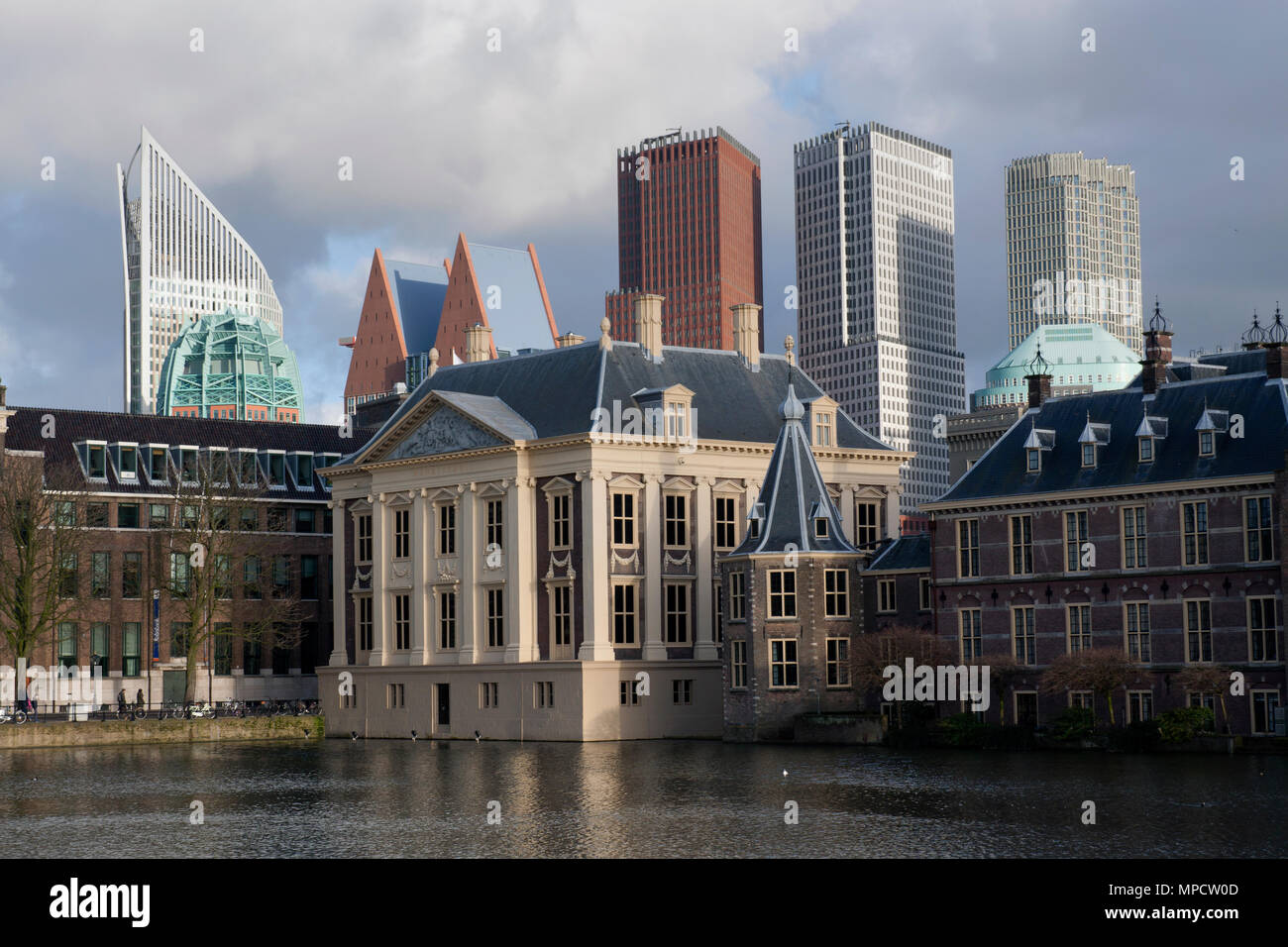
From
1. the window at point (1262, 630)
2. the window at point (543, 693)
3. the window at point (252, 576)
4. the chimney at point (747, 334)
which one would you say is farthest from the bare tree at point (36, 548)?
the window at point (1262, 630)

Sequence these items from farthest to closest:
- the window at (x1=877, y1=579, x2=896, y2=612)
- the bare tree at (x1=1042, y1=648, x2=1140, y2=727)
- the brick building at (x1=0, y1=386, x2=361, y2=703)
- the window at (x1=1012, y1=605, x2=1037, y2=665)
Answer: the brick building at (x1=0, y1=386, x2=361, y2=703) < the window at (x1=877, y1=579, x2=896, y2=612) < the window at (x1=1012, y1=605, x2=1037, y2=665) < the bare tree at (x1=1042, y1=648, x2=1140, y2=727)

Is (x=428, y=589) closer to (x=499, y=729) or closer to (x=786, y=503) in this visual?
(x=499, y=729)

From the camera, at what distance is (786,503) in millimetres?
79562

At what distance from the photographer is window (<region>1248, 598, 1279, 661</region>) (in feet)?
216

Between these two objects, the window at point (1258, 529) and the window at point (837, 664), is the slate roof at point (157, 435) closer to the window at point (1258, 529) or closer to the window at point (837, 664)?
the window at point (837, 664)

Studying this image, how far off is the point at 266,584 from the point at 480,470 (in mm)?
20095

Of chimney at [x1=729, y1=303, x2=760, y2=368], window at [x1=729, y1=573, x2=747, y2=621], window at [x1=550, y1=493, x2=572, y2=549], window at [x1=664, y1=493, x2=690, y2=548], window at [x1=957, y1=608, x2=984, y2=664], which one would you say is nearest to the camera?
window at [x1=957, y1=608, x2=984, y2=664]

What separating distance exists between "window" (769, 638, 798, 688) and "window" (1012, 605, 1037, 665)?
28.9ft

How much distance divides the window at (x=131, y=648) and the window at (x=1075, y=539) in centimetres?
5229

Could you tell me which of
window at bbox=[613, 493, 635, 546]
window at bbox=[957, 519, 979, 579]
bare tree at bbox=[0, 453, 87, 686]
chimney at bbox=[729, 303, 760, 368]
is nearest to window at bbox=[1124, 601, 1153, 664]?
window at bbox=[957, 519, 979, 579]

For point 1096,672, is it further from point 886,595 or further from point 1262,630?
point 886,595

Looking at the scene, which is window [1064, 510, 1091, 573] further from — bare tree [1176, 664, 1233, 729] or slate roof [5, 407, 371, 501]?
slate roof [5, 407, 371, 501]

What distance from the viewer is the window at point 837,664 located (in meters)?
78.6
